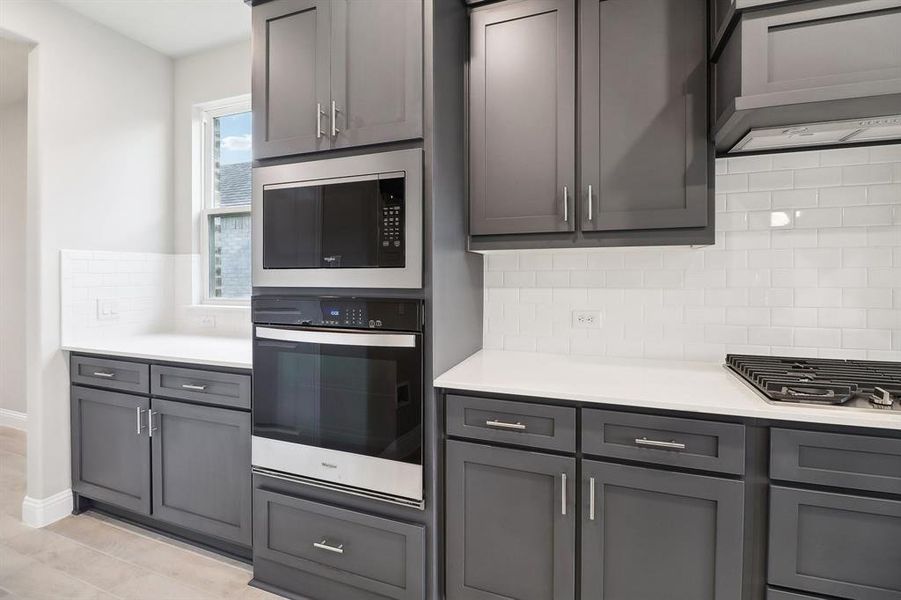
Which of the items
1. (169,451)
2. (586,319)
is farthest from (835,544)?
(169,451)

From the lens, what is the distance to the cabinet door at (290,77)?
187 centimetres

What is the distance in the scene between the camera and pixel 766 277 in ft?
6.31

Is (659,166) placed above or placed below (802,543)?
Result: above

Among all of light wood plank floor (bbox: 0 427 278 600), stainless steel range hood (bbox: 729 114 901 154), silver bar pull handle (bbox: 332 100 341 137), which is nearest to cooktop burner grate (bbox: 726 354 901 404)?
stainless steel range hood (bbox: 729 114 901 154)

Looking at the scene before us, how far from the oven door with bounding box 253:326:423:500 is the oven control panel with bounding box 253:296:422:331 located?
3cm

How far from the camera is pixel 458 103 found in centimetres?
195

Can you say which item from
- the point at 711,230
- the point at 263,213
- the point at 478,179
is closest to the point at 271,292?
the point at 263,213

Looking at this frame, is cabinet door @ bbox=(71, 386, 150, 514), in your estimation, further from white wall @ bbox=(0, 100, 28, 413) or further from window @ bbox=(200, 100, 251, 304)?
white wall @ bbox=(0, 100, 28, 413)

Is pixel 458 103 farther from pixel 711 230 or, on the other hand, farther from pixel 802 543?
pixel 802 543

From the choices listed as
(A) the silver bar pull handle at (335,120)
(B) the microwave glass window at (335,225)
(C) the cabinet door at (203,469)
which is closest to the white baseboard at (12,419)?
(C) the cabinet door at (203,469)

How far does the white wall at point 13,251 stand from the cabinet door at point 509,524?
178 inches

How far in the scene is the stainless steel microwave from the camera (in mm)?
1707

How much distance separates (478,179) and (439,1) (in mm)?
673

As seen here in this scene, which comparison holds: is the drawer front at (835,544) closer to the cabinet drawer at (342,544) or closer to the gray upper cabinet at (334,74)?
the cabinet drawer at (342,544)
